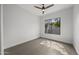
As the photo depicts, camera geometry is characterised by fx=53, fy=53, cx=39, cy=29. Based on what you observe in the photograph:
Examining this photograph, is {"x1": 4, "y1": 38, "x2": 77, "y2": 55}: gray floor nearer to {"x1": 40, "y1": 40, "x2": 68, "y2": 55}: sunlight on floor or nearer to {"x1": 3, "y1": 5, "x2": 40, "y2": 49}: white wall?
{"x1": 40, "y1": 40, "x2": 68, "y2": 55}: sunlight on floor

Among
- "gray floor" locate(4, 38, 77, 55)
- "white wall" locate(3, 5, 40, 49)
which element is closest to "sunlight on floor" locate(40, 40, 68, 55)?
"gray floor" locate(4, 38, 77, 55)

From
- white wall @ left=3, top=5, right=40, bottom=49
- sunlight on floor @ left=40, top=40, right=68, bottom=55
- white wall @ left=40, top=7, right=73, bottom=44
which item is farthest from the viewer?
white wall @ left=3, top=5, right=40, bottom=49

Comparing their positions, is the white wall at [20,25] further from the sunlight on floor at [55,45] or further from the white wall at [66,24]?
the white wall at [66,24]

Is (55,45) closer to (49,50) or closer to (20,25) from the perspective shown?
(49,50)

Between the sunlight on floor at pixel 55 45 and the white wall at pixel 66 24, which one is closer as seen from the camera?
the white wall at pixel 66 24

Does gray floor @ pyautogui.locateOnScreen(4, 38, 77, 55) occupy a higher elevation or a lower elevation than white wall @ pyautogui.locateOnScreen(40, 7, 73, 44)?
lower

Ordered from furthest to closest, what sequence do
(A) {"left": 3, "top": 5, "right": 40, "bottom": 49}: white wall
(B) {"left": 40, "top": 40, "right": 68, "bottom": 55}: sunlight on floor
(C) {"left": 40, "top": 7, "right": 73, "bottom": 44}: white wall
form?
(A) {"left": 3, "top": 5, "right": 40, "bottom": 49}: white wall, (B) {"left": 40, "top": 40, "right": 68, "bottom": 55}: sunlight on floor, (C) {"left": 40, "top": 7, "right": 73, "bottom": 44}: white wall

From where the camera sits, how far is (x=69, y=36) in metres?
1.36

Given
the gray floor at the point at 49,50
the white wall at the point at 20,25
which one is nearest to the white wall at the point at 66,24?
the gray floor at the point at 49,50

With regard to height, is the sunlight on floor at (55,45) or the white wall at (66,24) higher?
the white wall at (66,24)

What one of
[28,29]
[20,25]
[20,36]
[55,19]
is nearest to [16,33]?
[20,36]

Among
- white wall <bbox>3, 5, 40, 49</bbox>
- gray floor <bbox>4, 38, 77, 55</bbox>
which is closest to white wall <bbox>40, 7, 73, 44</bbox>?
gray floor <bbox>4, 38, 77, 55</bbox>

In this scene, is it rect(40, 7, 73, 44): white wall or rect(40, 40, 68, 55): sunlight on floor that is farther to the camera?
rect(40, 40, 68, 55): sunlight on floor
